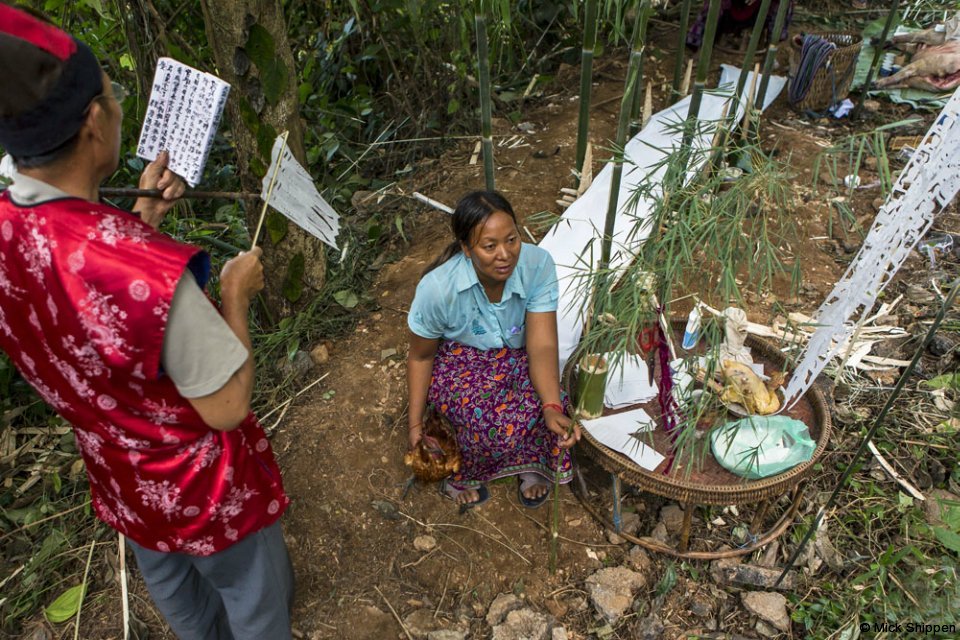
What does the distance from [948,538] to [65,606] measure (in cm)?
284

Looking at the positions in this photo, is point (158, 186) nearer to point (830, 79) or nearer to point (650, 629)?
point (650, 629)

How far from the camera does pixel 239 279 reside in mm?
1365

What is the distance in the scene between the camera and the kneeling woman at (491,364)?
2156 mm

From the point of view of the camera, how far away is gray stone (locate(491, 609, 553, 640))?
6.81 ft

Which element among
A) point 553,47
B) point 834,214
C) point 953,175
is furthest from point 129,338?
point 553,47

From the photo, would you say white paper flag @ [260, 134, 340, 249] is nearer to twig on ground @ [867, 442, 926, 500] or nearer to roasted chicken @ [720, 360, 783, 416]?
roasted chicken @ [720, 360, 783, 416]

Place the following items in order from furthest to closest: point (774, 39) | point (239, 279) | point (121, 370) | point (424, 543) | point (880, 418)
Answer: point (774, 39) < point (424, 543) < point (880, 418) < point (239, 279) < point (121, 370)

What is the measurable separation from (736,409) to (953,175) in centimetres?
92

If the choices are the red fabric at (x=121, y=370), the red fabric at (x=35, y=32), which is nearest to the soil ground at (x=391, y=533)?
the red fabric at (x=121, y=370)

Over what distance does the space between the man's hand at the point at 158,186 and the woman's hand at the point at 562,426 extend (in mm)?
1265

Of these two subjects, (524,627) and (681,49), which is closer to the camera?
(524,627)

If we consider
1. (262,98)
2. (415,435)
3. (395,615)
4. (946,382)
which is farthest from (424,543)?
(946,382)

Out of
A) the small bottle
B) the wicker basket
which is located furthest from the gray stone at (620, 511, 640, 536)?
the wicker basket

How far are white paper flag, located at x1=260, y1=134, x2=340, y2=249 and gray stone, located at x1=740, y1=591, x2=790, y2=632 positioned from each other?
173 cm
